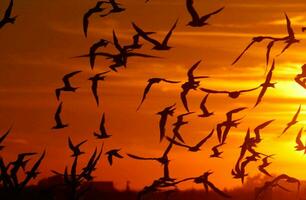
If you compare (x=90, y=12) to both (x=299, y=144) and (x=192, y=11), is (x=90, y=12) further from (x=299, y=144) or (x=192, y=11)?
(x=299, y=144)

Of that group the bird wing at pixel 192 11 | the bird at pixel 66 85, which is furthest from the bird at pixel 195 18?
the bird at pixel 66 85

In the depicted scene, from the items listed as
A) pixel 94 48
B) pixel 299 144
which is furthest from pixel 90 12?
pixel 299 144

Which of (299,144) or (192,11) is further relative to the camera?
(299,144)

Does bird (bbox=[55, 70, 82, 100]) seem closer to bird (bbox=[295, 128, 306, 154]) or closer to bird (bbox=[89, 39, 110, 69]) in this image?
bird (bbox=[89, 39, 110, 69])

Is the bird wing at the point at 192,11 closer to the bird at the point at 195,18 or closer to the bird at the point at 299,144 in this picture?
the bird at the point at 195,18

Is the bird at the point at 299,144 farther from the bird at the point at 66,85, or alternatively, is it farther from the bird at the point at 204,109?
the bird at the point at 66,85

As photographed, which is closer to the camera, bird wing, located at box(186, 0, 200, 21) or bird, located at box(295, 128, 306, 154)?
bird wing, located at box(186, 0, 200, 21)

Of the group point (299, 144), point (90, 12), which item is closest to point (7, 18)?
point (90, 12)

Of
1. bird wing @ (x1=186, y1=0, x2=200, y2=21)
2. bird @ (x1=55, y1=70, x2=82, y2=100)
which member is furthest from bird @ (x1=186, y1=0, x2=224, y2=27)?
bird @ (x1=55, y1=70, x2=82, y2=100)

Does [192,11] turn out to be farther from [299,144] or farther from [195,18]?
[299,144]

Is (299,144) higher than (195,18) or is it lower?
lower

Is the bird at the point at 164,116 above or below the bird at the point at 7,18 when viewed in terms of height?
below

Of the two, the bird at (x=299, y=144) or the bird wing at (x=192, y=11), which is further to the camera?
the bird at (x=299, y=144)

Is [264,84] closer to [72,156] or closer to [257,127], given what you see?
[257,127]
